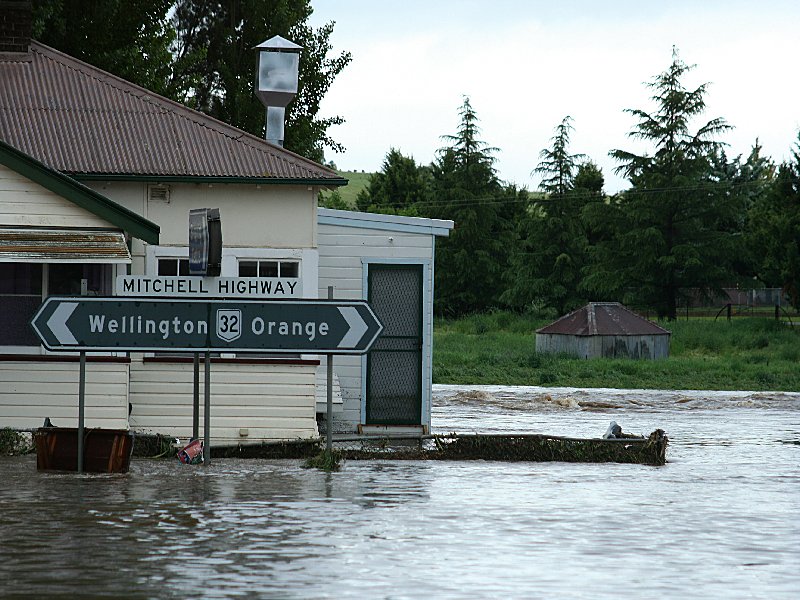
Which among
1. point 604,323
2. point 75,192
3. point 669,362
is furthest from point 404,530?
point 604,323

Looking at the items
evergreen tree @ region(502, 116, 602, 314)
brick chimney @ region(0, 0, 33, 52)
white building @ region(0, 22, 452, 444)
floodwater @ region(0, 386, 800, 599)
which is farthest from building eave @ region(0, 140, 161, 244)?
evergreen tree @ region(502, 116, 602, 314)

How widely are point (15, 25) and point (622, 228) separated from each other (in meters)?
59.8

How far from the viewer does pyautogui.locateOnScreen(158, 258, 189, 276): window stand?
62.3 ft

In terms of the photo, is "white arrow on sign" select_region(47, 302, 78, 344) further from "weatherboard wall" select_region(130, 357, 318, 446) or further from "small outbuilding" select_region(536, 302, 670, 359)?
"small outbuilding" select_region(536, 302, 670, 359)

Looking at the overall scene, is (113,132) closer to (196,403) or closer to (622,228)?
(196,403)

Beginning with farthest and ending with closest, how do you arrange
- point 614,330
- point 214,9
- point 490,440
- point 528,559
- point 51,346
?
point 614,330
point 214,9
point 490,440
point 51,346
point 528,559

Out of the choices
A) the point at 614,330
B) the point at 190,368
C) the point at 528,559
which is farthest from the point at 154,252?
the point at 614,330

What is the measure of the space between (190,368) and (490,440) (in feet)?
13.4

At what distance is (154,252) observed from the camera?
1892 cm

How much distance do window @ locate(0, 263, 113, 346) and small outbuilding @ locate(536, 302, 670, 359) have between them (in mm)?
36686

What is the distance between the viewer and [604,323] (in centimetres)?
5344

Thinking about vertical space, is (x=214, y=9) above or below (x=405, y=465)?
above

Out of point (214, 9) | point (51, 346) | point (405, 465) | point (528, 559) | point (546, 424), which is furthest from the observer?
point (214, 9)

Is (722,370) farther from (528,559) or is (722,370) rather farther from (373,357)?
(528,559)
